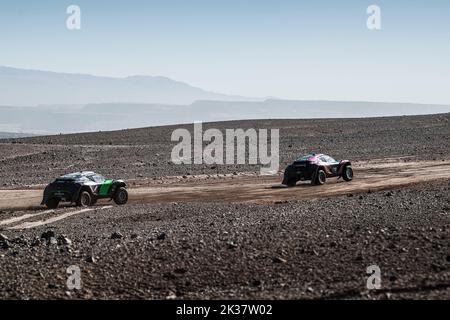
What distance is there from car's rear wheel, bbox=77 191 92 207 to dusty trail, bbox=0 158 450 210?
2.24 m

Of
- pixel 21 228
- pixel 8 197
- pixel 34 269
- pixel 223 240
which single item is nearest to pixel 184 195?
pixel 8 197

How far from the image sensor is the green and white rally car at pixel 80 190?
23.7 metres

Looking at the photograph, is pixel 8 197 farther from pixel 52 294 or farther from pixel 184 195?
pixel 52 294

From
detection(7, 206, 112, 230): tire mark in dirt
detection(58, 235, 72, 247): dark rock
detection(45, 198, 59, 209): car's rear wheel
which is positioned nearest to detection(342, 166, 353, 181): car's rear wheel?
detection(7, 206, 112, 230): tire mark in dirt

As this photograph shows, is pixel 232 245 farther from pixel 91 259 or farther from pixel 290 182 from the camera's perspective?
pixel 290 182

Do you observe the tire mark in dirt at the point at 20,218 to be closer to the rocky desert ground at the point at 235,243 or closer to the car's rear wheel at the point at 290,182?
the rocky desert ground at the point at 235,243

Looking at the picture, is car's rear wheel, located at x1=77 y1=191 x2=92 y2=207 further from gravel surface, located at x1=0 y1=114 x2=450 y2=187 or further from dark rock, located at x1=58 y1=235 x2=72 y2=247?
gravel surface, located at x1=0 y1=114 x2=450 y2=187

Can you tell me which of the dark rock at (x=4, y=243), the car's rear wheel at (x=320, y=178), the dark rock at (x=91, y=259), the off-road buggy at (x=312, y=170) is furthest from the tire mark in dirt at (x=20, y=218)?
the car's rear wheel at (x=320, y=178)

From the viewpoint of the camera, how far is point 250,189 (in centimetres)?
2889

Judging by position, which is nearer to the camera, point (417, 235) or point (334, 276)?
point (334, 276)

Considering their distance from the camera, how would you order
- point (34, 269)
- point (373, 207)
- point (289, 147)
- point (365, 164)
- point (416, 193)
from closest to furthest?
point (34, 269), point (373, 207), point (416, 193), point (365, 164), point (289, 147)

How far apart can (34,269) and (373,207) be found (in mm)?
10105
